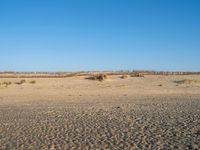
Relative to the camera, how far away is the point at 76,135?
13016mm

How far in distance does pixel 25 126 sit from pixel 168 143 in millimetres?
6528

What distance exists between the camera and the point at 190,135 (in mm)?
12406

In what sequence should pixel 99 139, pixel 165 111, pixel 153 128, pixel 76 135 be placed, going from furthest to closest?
pixel 165 111 → pixel 153 128 → pixel 76 135 → pixel 99 139

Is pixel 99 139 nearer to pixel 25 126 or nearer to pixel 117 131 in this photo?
pixel 117 131

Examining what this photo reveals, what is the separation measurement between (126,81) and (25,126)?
28338mm

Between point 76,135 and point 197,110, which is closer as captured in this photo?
point 76,135

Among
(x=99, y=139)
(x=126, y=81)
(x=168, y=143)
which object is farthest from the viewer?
(x=126, y=81)

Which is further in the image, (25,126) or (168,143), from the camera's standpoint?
(25,126)

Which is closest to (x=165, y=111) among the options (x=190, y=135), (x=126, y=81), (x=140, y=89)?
(x=190, y=135)

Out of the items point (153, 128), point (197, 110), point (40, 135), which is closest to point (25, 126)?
point (40, 135)

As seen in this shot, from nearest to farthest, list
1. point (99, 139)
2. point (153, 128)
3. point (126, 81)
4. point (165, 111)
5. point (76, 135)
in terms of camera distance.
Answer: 1. point (99, 139)
2. point (76, 135)
3. point (153, 128)
4. point (165, 111)
5. point (126, 81)

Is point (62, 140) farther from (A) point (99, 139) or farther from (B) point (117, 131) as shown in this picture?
(B) point (117, 131)

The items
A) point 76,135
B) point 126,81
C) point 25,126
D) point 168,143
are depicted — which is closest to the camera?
point 168,143

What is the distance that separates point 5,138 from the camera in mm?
12945
